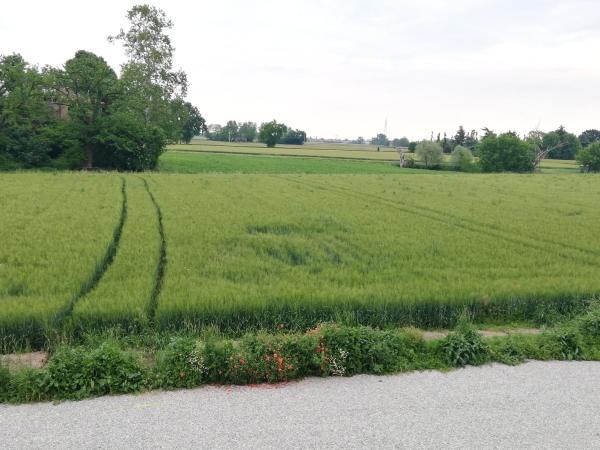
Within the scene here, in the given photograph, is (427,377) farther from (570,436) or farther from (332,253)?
(332,253)

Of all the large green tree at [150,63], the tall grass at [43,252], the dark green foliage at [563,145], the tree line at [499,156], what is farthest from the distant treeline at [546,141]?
the tall grass at [43,252]

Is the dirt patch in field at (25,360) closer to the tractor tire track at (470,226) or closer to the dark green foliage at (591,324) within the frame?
the dark green foliage at (591,324)

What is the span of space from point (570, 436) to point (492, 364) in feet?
5.33

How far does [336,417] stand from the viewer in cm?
448

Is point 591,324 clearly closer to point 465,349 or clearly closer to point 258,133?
point 465,349

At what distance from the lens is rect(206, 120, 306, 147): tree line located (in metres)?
128

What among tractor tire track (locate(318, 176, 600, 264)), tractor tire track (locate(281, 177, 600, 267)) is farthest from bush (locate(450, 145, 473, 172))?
tractor tire track (locate(318, 176, 600, 264))

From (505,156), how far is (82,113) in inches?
2906

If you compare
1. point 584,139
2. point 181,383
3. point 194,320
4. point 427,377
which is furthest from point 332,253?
point 584,139

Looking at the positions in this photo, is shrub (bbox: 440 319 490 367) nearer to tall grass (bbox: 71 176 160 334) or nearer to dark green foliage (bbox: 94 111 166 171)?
tall grass (bbox: 71 176 160 334)

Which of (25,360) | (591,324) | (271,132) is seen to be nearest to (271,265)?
(25,360)

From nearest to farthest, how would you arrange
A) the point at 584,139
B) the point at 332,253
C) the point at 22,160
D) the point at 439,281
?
1. the point at 439,281
2. the point at 332,253
3. the point at 22,160
4. the point at 584,139

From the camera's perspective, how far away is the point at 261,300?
7.08 meters

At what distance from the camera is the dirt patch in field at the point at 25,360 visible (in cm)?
542
